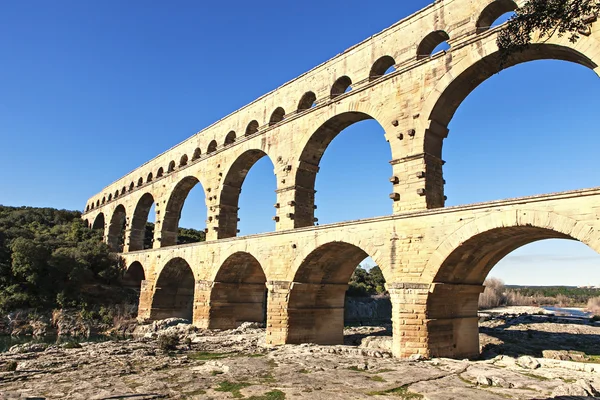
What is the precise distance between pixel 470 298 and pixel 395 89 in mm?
6904

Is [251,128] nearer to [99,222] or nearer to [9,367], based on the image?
[9,367]

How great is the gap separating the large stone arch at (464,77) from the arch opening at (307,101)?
6.17m

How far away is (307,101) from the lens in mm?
18219

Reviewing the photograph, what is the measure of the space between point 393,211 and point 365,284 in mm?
32314

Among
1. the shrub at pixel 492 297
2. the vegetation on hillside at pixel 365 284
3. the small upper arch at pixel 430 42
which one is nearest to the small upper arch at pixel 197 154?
the small upper arch at pixel 430 42

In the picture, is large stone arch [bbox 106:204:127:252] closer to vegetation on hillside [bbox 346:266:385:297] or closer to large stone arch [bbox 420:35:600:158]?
vegetation on hillside [bbox 346:266:385:297]

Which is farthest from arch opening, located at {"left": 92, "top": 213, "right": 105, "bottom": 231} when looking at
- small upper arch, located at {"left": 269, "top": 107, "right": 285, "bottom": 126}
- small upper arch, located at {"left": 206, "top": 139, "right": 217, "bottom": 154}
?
small upper arch, located at {"left": 269, "top": 107, "right": 285, "bottom": 126}

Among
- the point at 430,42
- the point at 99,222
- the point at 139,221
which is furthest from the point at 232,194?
the point at 99,222

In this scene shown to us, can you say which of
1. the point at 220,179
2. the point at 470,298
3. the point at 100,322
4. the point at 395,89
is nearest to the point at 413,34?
the point at 395,89

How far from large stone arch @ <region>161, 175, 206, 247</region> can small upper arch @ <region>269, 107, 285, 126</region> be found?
27.1ft

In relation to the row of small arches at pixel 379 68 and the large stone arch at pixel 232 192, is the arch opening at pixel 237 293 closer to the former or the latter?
the large stone arch at pixel 232 192

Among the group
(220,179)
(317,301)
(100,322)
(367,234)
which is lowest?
(100,322)

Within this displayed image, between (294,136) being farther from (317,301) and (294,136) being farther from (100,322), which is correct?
(100,322)

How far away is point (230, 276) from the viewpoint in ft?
65.1
